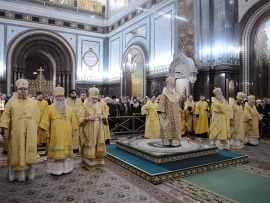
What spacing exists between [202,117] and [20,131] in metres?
6.51

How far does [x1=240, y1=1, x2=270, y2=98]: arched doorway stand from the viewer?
9508mm

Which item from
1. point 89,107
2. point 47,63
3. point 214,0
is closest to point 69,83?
point 47,63

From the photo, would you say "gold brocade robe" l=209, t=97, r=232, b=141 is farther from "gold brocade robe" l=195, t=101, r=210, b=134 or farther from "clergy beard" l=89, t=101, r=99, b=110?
"clergy beard" l=89, t=101, r=99, b=110

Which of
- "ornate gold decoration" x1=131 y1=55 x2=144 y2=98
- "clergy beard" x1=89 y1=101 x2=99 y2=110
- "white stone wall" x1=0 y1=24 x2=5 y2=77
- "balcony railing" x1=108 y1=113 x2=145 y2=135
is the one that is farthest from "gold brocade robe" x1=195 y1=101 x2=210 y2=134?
"white stone wall" x1=0 y1=24 x2=5 y2=77

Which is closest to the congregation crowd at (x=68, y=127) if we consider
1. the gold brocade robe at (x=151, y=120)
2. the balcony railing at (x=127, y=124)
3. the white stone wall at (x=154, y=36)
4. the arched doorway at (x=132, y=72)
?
the gold brocade robe at (x=151, y=120)

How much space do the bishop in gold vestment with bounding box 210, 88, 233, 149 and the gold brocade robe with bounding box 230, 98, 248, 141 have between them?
423 millimetres

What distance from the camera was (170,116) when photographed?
5684 mm

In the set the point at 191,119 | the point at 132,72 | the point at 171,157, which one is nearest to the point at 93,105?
the point at 171,157

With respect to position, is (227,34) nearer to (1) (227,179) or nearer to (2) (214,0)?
(2) (214,0)

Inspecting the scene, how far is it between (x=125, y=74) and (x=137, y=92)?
1689 millimetres

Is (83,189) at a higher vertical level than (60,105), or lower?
lower

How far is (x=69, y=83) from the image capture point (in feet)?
58.2

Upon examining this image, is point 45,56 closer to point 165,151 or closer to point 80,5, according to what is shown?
point 80,5

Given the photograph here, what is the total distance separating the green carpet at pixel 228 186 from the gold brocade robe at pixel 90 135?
1.55m
